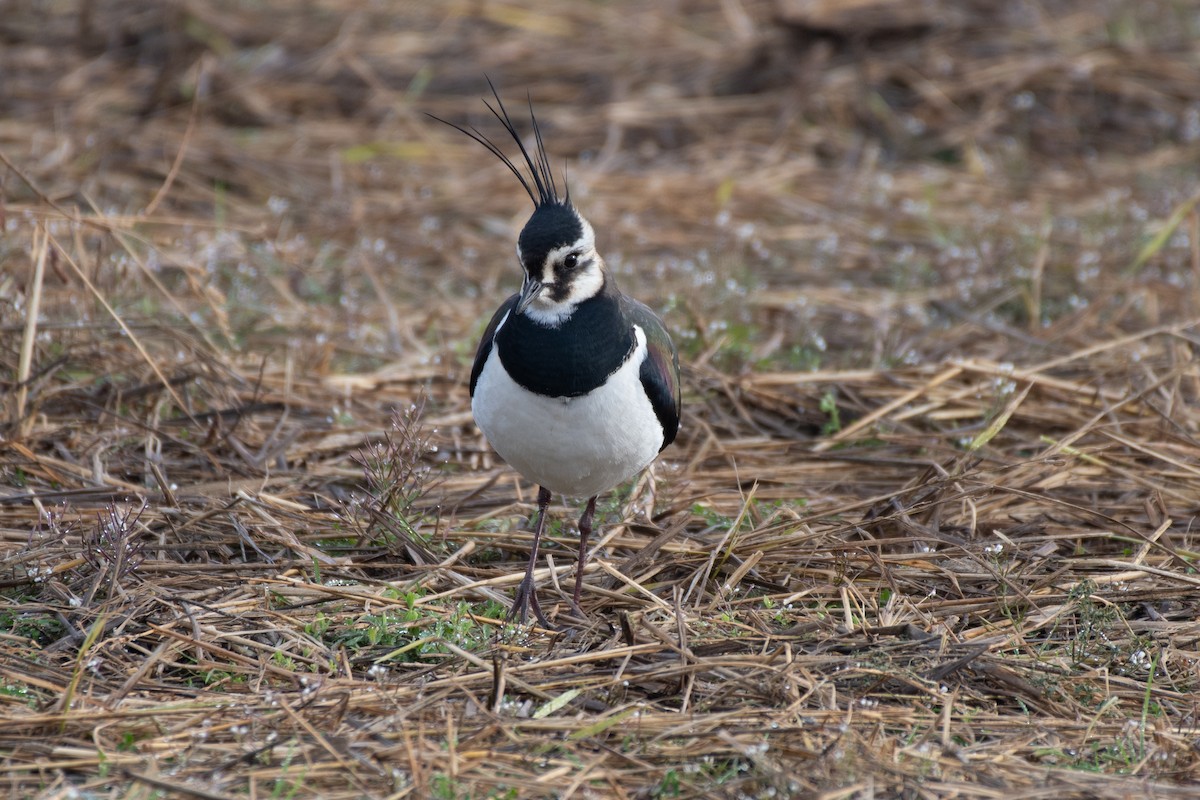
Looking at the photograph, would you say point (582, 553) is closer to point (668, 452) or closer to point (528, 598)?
point (528, 598)

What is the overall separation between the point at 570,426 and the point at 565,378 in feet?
0.50

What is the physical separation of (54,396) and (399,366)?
1.48 metres

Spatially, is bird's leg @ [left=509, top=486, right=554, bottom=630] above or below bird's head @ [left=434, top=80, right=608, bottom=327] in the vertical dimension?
below

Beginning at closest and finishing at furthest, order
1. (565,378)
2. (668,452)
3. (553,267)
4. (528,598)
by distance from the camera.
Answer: (565,378) < (553,267) < (528,598) < (668,452)

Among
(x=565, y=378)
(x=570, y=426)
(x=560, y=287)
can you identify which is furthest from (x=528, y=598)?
(x=560, y=287)

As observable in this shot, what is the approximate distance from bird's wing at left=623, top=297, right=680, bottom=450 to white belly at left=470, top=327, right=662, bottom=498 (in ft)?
0.16

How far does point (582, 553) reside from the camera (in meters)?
4.40

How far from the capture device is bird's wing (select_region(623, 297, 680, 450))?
14.1 feet

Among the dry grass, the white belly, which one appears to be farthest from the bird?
the dry grass

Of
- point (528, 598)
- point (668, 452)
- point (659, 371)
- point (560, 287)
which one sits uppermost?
point (560, 287)

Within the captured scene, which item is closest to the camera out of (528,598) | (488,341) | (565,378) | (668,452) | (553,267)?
(565,378)

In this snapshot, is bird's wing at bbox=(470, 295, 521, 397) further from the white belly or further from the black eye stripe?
the black eye stripe

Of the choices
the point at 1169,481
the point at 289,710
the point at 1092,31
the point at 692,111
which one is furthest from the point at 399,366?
the point at 1092,31

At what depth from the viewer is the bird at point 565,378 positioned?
13.2 ft
